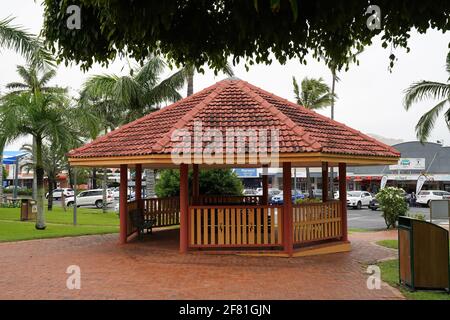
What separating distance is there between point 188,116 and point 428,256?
6.59 metres

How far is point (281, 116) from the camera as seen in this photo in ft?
40.4

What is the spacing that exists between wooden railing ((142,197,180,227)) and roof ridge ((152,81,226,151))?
4200 millimetres

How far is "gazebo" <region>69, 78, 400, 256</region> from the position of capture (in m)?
11.0

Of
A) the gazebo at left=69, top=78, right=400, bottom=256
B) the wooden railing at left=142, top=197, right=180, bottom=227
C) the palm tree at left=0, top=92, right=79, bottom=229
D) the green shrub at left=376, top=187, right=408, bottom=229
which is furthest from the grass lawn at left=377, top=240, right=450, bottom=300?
the palm tree at left=0, top=92, right=79, bottom=229

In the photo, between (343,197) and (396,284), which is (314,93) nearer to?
(343,197)

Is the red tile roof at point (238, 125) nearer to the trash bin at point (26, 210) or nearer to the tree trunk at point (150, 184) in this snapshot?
the tree trunk at point (150, 184)

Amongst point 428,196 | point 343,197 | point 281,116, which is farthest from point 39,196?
point 428,196

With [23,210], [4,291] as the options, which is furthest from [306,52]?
[23,210]

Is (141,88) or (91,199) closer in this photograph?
(141,88)

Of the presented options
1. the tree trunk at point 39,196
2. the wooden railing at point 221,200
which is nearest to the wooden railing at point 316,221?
the wooden railing at point 221,200

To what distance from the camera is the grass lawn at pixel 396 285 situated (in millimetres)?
7613

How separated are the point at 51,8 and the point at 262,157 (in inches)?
204

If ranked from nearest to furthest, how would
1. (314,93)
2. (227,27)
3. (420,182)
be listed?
(227,27) → (314,93) → (420,182)

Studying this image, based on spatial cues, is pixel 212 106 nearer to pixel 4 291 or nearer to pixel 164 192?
pixel 4 291
